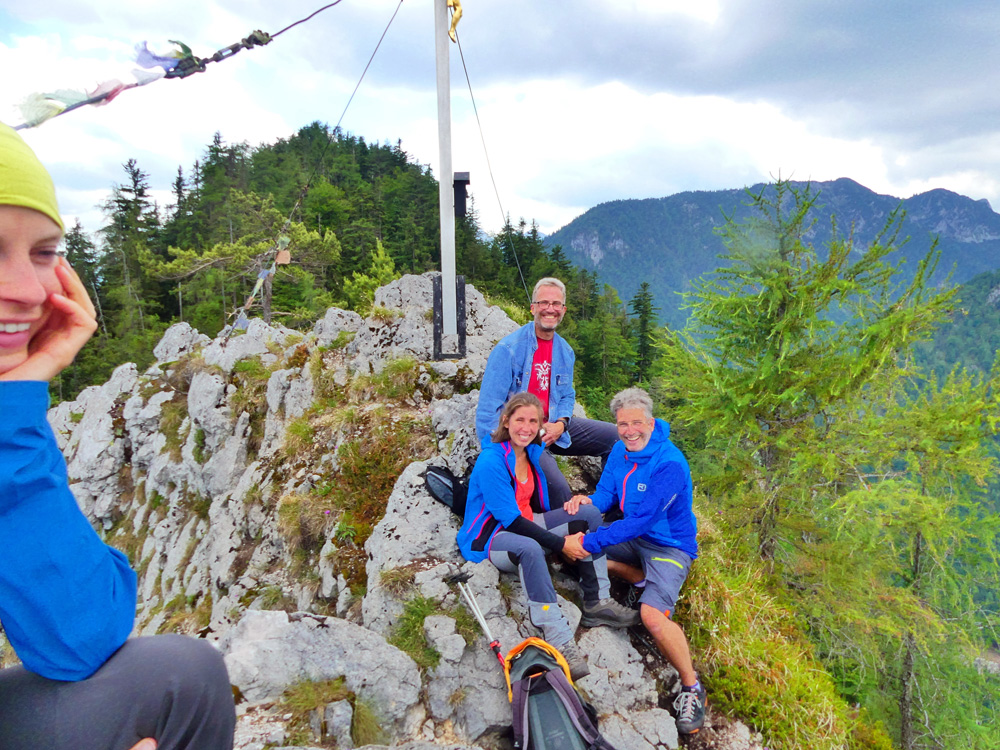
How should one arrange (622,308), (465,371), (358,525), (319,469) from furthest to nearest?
(622,308), (465,371), (319,469), (358,525)

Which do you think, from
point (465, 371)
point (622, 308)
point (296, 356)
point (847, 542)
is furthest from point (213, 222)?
point (847, 542)

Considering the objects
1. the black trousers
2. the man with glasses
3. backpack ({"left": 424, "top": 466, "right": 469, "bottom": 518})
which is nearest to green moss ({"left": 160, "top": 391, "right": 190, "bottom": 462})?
backpack ({"left": 424, "top": 466, "right": 469, "bottom": 518})

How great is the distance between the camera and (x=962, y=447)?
7.84 m

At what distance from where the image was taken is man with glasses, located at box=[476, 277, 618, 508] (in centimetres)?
459

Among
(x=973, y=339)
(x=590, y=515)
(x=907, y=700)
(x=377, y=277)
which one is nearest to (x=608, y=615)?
(x=590, y=515)

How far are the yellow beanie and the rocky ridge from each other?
3035mm

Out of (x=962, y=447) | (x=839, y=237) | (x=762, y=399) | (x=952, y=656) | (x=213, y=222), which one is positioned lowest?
(x=952, y=656)

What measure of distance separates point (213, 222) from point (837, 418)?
47312mm

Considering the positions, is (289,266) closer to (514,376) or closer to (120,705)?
(514,376)

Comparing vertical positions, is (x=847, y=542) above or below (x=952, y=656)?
above

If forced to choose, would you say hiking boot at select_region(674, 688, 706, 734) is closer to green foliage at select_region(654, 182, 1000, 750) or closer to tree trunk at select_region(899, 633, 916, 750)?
green foliage at select_region(654, 182, 1000, 750)

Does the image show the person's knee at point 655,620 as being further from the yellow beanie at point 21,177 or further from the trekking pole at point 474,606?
the yellow beanie at point 21,177

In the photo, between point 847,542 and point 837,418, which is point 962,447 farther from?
point 847,542

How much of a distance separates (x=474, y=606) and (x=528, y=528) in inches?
28.6
